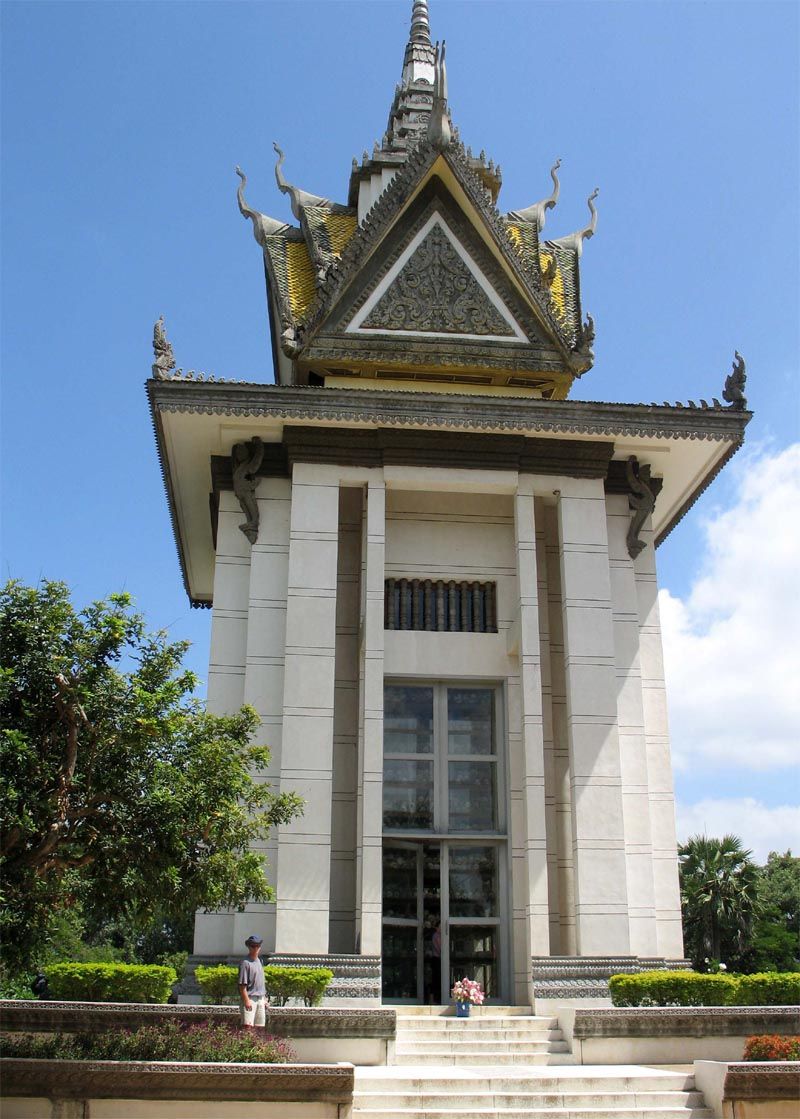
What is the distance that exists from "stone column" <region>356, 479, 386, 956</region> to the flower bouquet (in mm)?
1207

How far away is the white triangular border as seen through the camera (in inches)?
798

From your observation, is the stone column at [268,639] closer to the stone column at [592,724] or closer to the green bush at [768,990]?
the stone column at [592,724]

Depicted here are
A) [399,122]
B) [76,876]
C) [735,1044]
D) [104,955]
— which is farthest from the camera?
[104,955]

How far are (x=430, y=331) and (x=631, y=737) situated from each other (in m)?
7.82

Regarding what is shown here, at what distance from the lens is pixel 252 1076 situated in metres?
10.1

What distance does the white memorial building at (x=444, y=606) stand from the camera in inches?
671

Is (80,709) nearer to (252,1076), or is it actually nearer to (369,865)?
(252,1076)

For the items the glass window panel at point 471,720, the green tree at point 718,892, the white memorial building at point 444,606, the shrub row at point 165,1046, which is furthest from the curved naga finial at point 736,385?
the green tree at point 718,892

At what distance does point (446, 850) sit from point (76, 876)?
7350 mm

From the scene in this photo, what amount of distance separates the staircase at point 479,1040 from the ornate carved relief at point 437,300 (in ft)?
37.3

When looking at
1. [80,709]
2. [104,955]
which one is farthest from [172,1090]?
[104,955]

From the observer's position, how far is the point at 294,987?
14.6m

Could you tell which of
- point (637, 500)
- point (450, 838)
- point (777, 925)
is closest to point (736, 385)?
point (637, 500)

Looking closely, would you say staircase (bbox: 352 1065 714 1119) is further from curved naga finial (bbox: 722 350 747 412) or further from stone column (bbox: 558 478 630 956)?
curved naga finial (bbox: 722 350 747 412)
